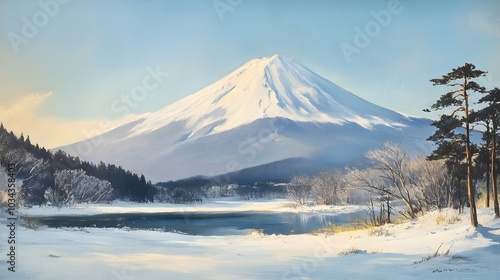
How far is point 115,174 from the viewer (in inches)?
648

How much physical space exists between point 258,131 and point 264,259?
6.73m

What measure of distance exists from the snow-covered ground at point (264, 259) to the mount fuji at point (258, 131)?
197cm

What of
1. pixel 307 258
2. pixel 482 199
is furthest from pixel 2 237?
pixel 482 199

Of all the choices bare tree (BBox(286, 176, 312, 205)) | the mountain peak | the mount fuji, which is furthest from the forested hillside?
bare tree (BBox(286, 176, 312, 205))

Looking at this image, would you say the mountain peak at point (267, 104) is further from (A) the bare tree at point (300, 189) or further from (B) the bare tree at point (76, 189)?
(B) the bare tree at point (76, 189)

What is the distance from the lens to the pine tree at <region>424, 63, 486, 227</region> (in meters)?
5.34

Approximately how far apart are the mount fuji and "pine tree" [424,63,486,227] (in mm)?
882

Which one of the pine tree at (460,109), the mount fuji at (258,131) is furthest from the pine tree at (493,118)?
the mount fuji at (258,131)

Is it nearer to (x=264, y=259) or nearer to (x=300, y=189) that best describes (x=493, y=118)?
(x=264, y=259)

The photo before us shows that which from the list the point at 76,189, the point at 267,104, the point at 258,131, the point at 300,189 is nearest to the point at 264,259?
the point at 258,131

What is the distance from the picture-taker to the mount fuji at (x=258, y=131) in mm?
9273

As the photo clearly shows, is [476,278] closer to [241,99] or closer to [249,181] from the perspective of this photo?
[249,181]

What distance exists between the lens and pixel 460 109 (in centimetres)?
539

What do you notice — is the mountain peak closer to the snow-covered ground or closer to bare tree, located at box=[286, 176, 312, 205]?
bare tree, located at box=[286, 176, 312, 205]
